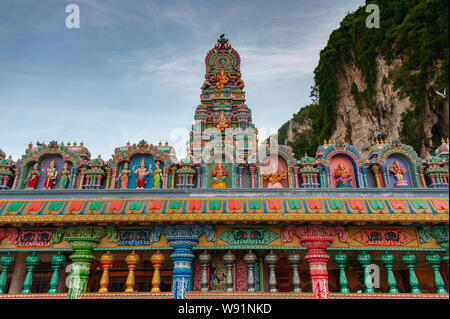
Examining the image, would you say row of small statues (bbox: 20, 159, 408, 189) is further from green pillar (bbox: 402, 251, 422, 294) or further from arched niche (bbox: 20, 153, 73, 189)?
green pillar (bbox: 402, 251, 422, 294)

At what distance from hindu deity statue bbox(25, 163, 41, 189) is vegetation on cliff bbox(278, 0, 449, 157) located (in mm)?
19725

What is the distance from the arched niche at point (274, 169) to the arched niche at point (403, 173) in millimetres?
3468

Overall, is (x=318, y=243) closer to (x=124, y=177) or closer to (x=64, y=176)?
(x=124, y=177)

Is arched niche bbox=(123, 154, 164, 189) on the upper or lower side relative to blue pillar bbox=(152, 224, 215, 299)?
upper

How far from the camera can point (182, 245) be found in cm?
812

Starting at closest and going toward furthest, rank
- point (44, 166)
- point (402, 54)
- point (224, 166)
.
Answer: point (44, 166) < point (224, 166) < point (402, 54)

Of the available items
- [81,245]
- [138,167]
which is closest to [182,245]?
[81,245]

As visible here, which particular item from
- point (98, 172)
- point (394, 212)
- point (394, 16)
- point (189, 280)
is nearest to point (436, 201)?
point (394, 212)

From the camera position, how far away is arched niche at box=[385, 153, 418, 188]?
1059cm

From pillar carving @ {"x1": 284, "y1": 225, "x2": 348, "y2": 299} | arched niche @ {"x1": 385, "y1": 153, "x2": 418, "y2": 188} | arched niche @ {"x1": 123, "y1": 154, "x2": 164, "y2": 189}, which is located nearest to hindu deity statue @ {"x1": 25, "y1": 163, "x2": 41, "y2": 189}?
arched niche @ {"x1": 123, "y1": 154, "x2": 164, "y2": 189}

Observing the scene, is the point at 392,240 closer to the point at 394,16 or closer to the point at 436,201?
the point at 436,201

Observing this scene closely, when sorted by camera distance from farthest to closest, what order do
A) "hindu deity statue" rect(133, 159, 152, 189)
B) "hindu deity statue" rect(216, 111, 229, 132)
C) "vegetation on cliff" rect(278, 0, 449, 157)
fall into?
"vegetation on cliff" rect(278, 0, 449, 157)
"hindu deity statue" rect(216, 111, 229, 132)
"hindu deity statue" rect(133, 159, 152, 189)

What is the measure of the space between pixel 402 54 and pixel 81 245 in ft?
76.5
